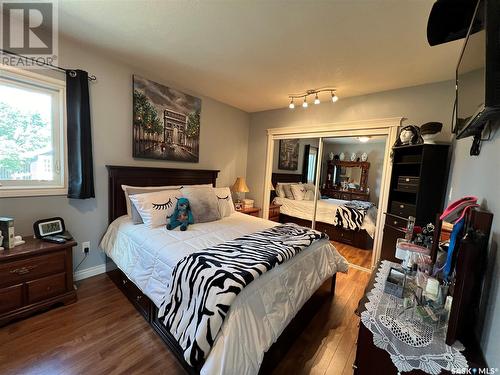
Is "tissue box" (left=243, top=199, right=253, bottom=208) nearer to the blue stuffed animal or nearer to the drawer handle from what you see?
the blue stuffed animal

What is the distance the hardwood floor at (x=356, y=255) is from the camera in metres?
3.13

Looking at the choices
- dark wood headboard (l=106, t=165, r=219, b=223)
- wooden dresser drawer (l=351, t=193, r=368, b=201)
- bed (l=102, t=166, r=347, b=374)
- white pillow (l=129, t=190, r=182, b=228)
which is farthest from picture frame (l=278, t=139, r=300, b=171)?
white pillow (l=129, t=190, r=182, b=228)

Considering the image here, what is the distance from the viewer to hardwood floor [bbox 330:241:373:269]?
313cm

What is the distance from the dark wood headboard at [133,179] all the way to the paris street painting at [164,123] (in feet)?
0.62

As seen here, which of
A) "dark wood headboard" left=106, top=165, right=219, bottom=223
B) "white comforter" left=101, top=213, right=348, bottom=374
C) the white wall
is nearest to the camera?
"white comforter" left=101, top=213, right=348, bottom=374

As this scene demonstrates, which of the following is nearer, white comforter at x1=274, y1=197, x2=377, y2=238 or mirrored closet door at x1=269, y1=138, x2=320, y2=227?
white comforter at x1=274, y1=197, x2=377, y2=238

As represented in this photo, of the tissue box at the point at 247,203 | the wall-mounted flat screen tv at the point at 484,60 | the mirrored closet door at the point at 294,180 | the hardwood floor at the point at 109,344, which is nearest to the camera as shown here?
the wall-mounted flat screen tv at the point at 484,60

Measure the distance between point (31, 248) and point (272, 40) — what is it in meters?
2.68

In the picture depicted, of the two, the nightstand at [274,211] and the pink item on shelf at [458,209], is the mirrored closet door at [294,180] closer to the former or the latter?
the nightstand at [274,211]

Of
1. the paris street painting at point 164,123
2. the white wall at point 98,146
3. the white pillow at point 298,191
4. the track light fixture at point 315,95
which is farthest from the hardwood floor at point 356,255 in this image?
the white wall at point 98,146

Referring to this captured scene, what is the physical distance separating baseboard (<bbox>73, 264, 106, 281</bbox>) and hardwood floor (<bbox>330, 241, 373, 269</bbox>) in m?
3.30

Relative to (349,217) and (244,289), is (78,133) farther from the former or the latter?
(349,217)

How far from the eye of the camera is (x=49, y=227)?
2.00 meters

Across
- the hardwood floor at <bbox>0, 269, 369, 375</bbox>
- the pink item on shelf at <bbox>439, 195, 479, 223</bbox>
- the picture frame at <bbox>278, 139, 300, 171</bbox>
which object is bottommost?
the hardwood floor at <bbox>0, 269, 369, 375</bbox>
